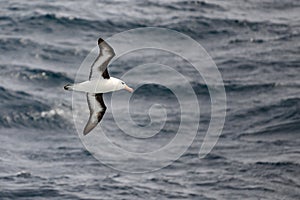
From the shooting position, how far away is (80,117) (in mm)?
51969

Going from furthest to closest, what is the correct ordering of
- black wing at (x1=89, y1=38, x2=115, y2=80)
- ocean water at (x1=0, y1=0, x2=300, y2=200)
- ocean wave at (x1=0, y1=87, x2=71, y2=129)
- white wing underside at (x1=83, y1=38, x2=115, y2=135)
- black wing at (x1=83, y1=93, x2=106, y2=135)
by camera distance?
ocean wave at (x1=0, y1=87, x2=71, y2=129) → ocean water at (x1=0, y1=0, x2=300, y2=200) → black wing at (x1=83, y1=93, x2=106, y2=135) → black wing at (x1=89, y1=38, x2=115, y2=80) → white wing underside at (x1=83, y1=38, x2=115, y2=135)

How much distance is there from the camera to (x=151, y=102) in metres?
54.0

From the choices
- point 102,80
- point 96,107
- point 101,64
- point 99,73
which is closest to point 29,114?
point 96,107

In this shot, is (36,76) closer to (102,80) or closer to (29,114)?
(29,114)

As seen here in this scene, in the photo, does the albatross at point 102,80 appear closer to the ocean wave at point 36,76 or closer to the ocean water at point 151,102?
the ocean water at point 151,102

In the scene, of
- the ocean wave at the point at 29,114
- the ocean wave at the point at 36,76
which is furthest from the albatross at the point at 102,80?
the ocean wave at the point at 36,76

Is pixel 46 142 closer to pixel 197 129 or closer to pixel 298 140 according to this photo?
pixel 197 129

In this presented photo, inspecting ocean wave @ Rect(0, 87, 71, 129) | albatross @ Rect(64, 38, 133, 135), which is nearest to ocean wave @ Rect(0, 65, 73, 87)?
ocean wave @ Rect(0, 87, 71, 129)

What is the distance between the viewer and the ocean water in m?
46.6

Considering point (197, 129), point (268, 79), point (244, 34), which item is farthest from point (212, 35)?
point (197, 129)

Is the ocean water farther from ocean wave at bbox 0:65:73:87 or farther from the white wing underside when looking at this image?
the white wing underside

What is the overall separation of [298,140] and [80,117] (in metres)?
12.1

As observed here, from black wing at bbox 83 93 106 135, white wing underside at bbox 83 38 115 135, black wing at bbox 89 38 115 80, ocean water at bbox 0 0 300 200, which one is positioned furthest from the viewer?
ocean water at bbox 0 0 300 200

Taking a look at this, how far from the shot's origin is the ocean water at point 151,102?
46562mm
